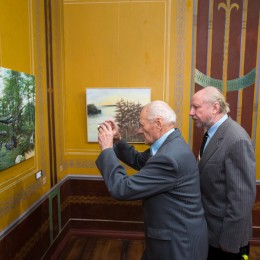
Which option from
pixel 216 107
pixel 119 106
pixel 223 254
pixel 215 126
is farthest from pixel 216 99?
pixel 119 106

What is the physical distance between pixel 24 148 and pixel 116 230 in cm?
172

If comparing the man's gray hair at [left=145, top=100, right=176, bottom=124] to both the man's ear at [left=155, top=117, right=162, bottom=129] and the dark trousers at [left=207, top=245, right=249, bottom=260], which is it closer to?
the man's ear at [left=155, top=117, right=162, bottom=129]

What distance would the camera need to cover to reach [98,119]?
10.2 feet

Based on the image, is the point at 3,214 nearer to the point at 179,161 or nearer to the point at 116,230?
the point at 179,161

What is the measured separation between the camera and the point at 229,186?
1605mm

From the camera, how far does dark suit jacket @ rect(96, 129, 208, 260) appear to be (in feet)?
4.50

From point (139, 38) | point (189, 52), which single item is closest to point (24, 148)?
point (139, 38)

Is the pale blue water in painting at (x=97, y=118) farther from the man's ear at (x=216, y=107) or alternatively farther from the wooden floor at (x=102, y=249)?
the man's ear at (x=216, y=107)

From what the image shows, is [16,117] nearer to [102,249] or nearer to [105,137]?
[105,137]

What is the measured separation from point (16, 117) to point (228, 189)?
151 centimetres

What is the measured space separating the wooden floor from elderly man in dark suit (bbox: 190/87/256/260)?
1.37 metres

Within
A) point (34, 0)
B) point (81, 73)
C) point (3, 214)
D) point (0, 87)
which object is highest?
point (34, 0)

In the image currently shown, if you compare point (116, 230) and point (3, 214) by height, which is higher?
point (3, 214)

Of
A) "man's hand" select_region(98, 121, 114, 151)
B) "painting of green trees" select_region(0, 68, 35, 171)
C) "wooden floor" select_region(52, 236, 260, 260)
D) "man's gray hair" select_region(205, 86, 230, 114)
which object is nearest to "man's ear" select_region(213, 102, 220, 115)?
"man's gray hair" select_region(205, 86, 230, 114)
